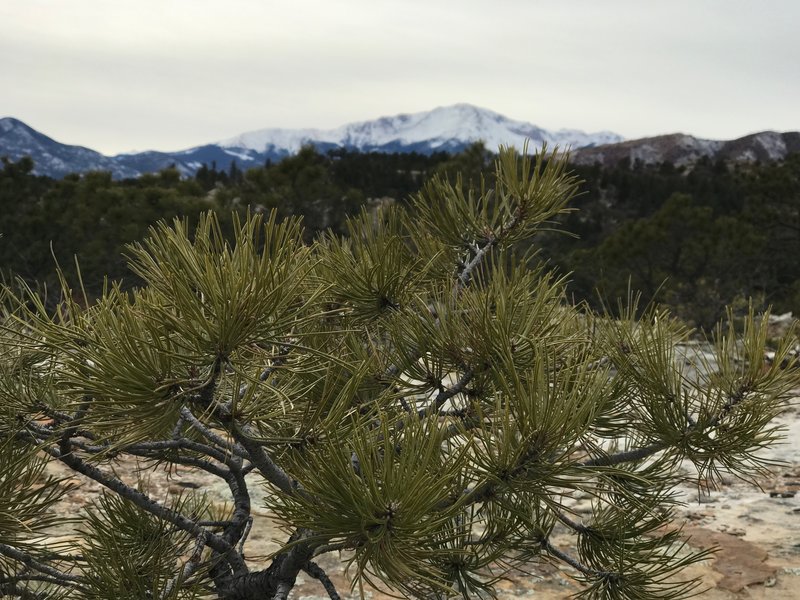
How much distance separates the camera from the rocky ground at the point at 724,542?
3.49 meters

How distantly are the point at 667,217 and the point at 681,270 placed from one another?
46.6 inches

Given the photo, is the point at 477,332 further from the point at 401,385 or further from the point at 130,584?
the point at 130,584

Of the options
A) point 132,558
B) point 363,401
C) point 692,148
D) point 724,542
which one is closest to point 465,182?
point 724,542

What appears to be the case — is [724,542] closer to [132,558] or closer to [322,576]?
[322,576]

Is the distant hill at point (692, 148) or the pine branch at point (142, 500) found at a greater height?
the distant hill at point (692, 148)

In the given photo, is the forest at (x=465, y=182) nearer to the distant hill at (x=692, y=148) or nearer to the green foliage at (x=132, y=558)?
the green foliage at (x=132, y=558)

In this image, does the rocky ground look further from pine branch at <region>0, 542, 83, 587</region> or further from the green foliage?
pine branch at <region>0, 542, 83, 587</region>

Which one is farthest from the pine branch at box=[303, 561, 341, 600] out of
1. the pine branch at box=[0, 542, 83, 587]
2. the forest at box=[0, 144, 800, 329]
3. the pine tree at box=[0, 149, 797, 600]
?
the forest at box=[0, 144, 800, 329]

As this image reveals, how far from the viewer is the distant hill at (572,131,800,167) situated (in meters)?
82.9

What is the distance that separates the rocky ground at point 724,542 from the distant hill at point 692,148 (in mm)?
80524

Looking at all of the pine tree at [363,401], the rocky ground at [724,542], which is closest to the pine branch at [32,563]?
the pine tree at [363,401]

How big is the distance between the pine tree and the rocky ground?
1111mm

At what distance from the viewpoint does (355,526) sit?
109cm

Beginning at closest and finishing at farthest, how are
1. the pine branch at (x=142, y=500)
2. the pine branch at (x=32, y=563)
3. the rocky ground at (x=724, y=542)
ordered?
the pine branch at (x=142, y=500)
the pine branch at (x=32, y=563)
the rocky ground at (x=724, y=542)
